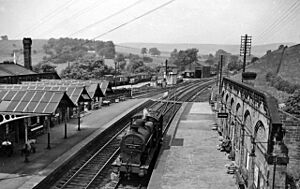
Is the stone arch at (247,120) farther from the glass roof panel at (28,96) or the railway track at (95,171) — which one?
the glass roof panel at (28,96)

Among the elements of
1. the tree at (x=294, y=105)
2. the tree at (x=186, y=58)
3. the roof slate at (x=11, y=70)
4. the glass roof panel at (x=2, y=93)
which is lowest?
the tree at (x=294, y=105)

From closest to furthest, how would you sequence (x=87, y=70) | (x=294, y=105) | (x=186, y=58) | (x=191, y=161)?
(x=191, y=161) → (x=294, y=105) → (x=87, y=70) → (x=186, y=58)

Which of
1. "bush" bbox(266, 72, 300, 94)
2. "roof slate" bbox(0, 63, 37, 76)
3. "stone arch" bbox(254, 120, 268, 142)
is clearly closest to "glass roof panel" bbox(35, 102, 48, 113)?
"stone arch" bbox(254, 120, 268, 142)

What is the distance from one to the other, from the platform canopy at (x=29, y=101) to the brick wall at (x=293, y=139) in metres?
12.5

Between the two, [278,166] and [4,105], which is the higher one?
[4,105]

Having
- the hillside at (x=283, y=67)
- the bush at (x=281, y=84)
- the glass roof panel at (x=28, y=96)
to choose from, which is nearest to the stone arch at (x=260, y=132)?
the glass roof panel at (x=28, y=96)

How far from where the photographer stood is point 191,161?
58.0ft

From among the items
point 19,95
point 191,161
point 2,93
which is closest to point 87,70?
point 2,93

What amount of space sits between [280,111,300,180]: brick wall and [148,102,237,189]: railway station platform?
2880 millimetres

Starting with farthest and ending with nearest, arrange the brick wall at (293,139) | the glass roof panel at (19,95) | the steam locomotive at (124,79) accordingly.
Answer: the steam locomotive at (124,79) → the glass roof panel at (19,95) → the brick wall at (293,139)

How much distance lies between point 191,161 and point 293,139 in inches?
260

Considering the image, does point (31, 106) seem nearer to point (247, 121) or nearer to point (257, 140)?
point (247, 121)

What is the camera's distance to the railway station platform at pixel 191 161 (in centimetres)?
1452

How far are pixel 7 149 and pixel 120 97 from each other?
90.8ft
